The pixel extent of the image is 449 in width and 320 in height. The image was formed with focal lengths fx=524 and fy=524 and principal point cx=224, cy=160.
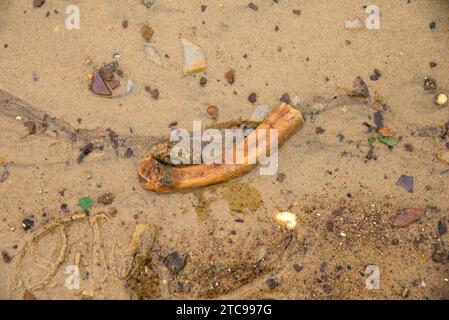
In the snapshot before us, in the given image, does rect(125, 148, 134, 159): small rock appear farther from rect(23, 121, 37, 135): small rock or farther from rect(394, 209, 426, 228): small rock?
rect(394, 209, 426, 228): small rock

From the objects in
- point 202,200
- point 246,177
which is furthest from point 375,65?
point 202,200

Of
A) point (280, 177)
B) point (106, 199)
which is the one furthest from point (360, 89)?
point (106, 199)

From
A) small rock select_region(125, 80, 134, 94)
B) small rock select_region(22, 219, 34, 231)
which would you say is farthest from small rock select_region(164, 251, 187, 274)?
small rock select_region(125, 80, 134, 94)

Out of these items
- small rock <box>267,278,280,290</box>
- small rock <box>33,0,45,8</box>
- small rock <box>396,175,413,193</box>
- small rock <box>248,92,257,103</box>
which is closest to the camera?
small rock <box>267,278,280,290</box>

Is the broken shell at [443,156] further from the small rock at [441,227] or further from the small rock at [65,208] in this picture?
the small rock at [65,208]

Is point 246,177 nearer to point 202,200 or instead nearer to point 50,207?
point 202,200

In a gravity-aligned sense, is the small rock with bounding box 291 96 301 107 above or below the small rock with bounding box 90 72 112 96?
below

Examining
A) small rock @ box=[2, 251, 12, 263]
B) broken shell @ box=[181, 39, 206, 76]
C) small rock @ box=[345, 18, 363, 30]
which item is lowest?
small rock @ box=[2, 251, 12, 263]
